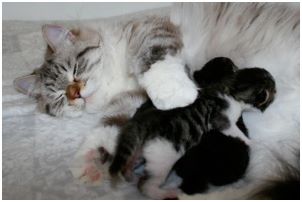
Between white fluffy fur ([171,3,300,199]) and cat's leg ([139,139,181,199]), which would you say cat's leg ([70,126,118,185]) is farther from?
white fluffy fur ([171,3,300,199])

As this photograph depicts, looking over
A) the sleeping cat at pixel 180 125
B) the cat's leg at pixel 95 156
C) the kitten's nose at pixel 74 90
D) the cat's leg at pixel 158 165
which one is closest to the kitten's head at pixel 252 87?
the sleeping cat at pixel 180 125

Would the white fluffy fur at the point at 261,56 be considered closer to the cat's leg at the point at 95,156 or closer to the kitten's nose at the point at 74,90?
the cat's leg at the point at 95,156

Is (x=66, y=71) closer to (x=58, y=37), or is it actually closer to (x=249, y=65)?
(x=58, y=37)

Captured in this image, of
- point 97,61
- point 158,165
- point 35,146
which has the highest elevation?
point 97,61

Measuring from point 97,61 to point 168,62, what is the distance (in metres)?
0.28

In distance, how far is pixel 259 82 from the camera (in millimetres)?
1277

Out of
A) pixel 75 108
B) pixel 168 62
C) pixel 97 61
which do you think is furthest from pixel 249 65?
pixel 75 108

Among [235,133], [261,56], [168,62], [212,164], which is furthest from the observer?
[261,56]

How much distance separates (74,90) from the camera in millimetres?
1439

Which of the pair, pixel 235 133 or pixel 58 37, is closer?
pixel 235 133

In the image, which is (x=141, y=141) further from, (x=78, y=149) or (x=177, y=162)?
(x=78, y=149)

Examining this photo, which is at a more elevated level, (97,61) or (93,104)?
(97,61)

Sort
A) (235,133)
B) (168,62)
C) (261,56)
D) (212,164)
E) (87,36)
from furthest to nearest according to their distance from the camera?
1. (87,36)
2. (261,56)
3. (168,62)
4. (235,133)
5. (212,164)

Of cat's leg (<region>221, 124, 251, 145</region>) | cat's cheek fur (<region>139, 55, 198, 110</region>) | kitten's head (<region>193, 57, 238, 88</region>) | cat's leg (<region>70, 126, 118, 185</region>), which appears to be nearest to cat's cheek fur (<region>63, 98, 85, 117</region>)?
cat's leg (<region>70, 126, 118, 185</region>)
